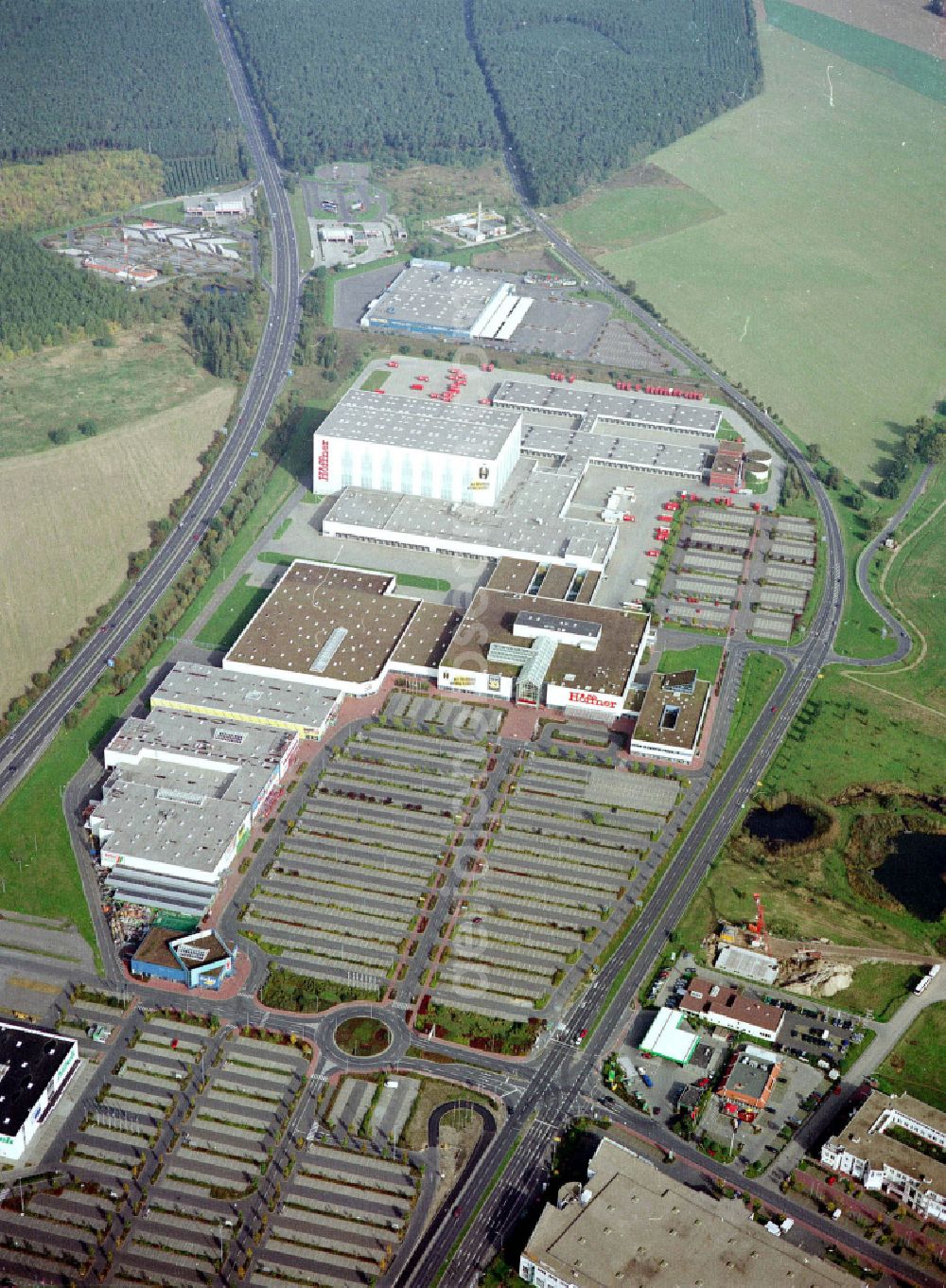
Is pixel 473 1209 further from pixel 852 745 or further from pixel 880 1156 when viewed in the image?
pixel 852 745

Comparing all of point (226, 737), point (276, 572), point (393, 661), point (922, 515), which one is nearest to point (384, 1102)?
point (226, 737)

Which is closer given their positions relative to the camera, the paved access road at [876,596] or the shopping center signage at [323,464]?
the paved access road at [876,596]

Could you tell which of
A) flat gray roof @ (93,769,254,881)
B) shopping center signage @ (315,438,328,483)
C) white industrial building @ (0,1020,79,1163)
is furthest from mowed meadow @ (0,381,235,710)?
white industrial building @ (0,1020,79,1163)

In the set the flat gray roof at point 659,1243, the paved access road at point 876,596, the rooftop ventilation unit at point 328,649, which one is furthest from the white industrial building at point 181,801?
the paved access road at point 876,596

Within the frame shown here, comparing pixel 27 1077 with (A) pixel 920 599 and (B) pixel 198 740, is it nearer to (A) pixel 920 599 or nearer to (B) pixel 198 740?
(B) pixel 198 740

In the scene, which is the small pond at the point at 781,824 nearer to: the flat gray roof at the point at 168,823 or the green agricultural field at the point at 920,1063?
the green agricultural field at the point at 920,1063

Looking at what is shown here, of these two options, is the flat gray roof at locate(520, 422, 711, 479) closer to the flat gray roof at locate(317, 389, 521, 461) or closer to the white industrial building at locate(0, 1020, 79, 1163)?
the flat gray roof at locate(317, 389, 521, 461)
